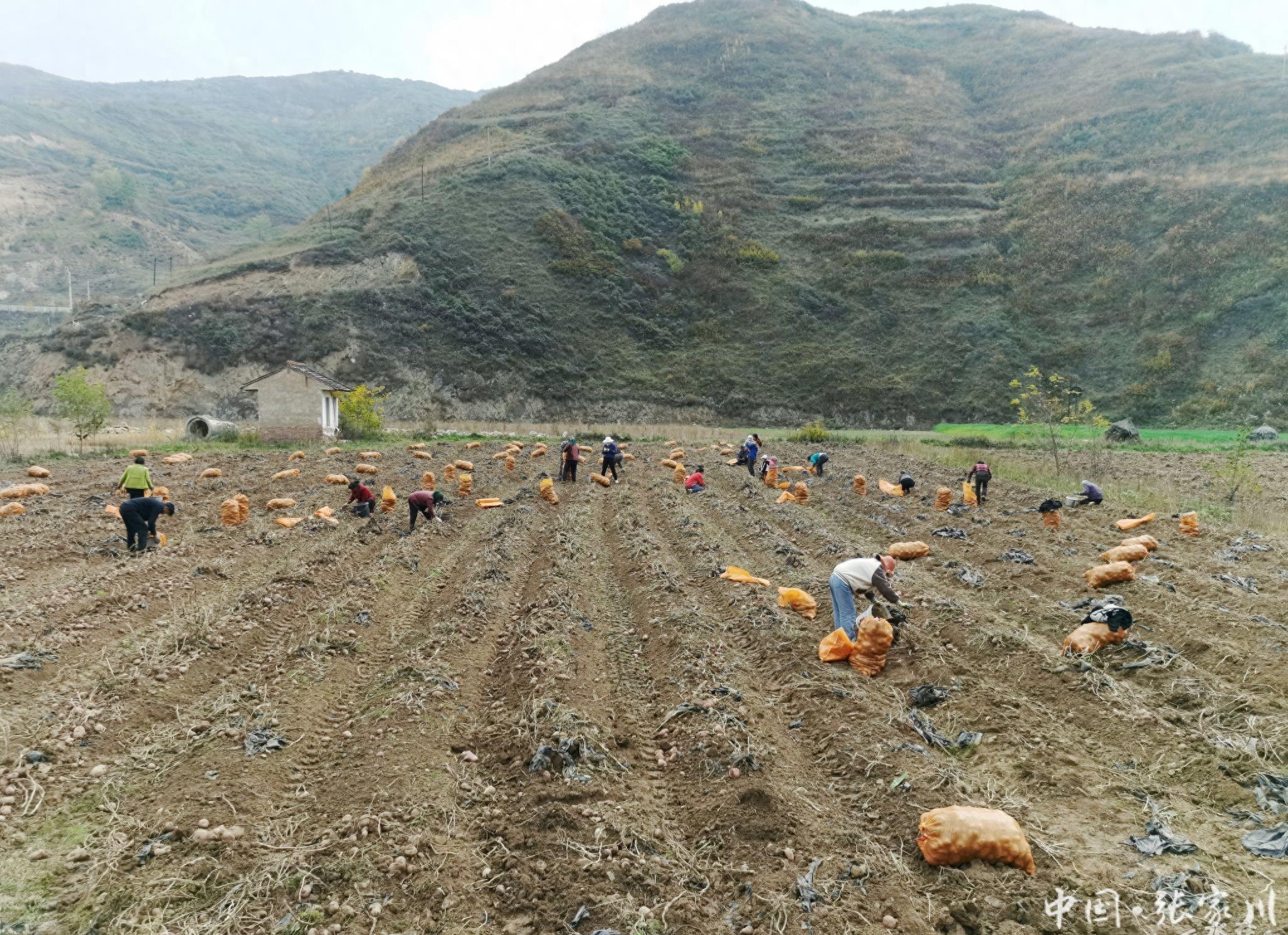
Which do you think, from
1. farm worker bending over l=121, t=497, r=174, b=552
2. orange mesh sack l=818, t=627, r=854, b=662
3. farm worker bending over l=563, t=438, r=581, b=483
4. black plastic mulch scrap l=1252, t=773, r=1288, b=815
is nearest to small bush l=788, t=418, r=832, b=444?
farm worker bending over l=563, t=438, r=581, b=483

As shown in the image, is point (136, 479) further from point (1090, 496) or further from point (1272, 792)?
point (1090, 496)

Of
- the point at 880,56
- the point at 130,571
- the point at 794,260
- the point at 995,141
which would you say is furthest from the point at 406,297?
the point at 880,56

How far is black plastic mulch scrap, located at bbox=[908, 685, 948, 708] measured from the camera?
23.8ft

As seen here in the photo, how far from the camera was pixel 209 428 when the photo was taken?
30031mm

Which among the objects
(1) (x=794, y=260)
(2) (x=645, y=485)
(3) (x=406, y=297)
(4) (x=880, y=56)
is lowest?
(2) (x=645, y=485)

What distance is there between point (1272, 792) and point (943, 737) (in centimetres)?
232

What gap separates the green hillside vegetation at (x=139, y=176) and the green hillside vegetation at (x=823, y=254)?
3369 centimetres

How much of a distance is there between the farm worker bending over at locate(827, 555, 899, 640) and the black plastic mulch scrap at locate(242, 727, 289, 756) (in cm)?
591

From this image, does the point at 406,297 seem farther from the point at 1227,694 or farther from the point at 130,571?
the point at 1227,694

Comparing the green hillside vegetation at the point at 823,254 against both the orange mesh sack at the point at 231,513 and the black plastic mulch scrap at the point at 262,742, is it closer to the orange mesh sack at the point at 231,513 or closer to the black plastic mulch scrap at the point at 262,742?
the orange mesh sack at the point at 231,513

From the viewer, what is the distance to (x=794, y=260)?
2379 inches

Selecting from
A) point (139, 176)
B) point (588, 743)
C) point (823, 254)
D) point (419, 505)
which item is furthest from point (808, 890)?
point (139, 176)

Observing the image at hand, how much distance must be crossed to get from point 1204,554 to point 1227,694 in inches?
281

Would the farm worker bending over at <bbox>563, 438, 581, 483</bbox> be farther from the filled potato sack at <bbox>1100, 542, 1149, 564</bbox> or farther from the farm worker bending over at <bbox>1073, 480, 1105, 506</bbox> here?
the filled potato sack at <bbox>1100, 542, 1149, 564</bbox>
